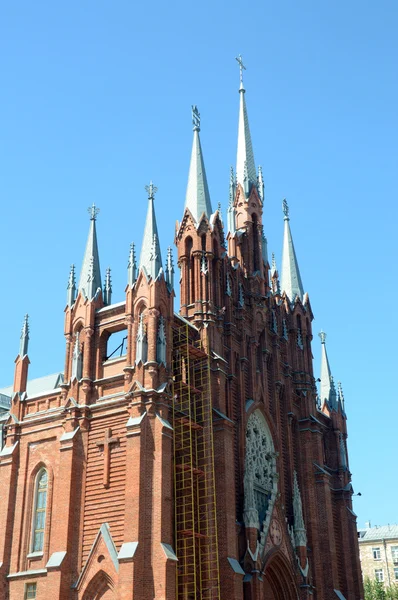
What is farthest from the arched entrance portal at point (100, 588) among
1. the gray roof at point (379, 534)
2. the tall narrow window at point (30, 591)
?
the gray roof at point (379, 534)

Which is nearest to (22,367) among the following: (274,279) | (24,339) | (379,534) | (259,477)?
(24,339)

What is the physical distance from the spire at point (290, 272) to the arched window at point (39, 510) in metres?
22.2

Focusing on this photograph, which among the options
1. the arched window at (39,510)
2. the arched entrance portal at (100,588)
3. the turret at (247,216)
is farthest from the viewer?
the turret at (247,216)

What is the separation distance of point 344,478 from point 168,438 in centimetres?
2188

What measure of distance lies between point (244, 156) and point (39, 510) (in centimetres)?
2740

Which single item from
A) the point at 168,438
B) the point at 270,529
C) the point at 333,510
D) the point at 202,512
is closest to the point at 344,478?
the point at 333,510

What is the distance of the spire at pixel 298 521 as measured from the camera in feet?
142

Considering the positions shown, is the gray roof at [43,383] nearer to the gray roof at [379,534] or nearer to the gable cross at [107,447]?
the gable cross at [107,447]

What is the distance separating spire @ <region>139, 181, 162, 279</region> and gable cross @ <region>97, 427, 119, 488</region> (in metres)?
7.71

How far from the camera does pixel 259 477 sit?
42.2 metres

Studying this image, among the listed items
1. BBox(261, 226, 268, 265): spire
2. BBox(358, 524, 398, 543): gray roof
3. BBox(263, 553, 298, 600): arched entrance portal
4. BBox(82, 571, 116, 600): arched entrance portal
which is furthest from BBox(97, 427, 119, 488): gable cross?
BBox(358, 524, 398, 543): gray roof

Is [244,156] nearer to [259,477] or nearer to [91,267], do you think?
[91,267]

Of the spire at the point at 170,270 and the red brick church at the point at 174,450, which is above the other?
the spire at the point at 170,270

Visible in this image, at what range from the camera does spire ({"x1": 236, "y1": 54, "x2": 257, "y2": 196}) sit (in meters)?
51.7
